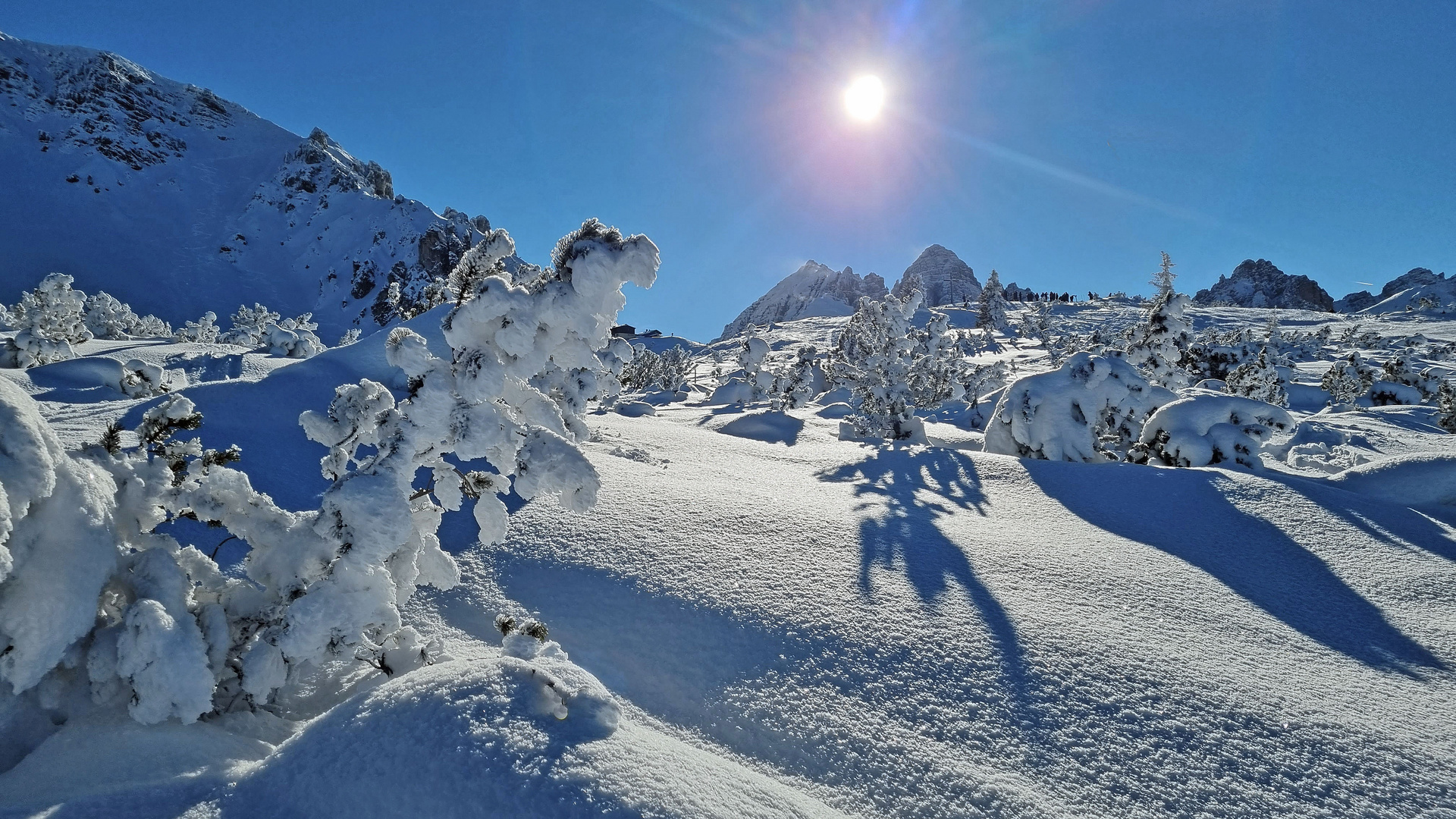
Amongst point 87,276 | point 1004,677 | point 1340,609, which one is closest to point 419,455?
point 1004,677

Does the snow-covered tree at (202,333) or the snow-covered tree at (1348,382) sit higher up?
the snow-covered tree at (202,333)

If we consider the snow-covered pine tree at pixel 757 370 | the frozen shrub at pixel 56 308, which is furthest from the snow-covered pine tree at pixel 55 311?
the snow-covered pine tree at pixel 757 370

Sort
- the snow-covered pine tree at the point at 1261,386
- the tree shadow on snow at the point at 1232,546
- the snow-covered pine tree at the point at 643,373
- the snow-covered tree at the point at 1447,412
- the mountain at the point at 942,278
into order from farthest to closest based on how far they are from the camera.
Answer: the mountain at the point at 942,278, the snow-covered pine tree at the point at 643,373, the snow-covered pine tree at the point at 1261,386, the snow-covered tree at the point at 1447,412, the tree shadow on snow at the point at 1232,546

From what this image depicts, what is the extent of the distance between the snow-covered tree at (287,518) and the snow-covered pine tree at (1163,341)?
12932mm

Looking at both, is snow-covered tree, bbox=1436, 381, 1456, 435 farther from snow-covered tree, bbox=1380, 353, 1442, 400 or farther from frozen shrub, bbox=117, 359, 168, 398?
frozen shrub, bbox=117, 359, 168, 398

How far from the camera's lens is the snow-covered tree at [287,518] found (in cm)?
183

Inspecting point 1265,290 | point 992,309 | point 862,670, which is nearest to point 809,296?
point 992,309

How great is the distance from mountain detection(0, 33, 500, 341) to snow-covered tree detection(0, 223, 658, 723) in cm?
6352

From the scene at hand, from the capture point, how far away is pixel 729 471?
6.38 m

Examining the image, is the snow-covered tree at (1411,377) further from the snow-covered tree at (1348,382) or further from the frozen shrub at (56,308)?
the frozen shrub at (56,308)

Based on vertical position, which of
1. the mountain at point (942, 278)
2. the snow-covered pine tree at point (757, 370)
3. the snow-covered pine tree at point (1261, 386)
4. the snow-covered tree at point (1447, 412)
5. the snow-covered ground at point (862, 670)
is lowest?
the snow-covered ground at point (862, 670)

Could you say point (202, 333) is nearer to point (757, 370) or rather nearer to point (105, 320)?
point (105, 320)

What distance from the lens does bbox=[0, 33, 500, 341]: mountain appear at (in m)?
59.4

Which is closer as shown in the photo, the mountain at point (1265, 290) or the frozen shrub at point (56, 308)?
the frozen shrub at point (56, 308)
